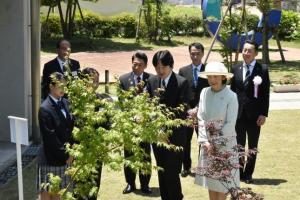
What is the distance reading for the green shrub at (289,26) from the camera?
2743 centimetres

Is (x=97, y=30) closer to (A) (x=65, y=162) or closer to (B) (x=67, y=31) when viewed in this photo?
(B) (x=67, y=31)

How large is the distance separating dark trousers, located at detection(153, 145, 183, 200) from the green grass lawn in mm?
566

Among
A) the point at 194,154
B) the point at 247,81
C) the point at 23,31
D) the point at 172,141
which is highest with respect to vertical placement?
the point at 23,31

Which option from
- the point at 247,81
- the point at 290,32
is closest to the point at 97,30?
the point at 290,32

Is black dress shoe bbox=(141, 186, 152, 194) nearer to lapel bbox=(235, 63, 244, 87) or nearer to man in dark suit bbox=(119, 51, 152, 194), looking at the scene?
man in dark suit bbox=(119, 51, 152, 194)

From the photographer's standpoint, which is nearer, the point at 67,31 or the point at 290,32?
the point at 67,31

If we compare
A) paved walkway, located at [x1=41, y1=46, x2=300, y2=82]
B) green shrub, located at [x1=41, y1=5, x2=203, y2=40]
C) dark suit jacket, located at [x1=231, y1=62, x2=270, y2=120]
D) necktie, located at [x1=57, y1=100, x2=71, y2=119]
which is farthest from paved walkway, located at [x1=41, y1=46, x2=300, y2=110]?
necktie, located at [x1=57, y1=100, x2=71, y2=119]

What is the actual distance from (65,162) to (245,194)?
1.87m

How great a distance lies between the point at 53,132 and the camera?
491 centimetres

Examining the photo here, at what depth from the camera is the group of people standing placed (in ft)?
A: 16.3

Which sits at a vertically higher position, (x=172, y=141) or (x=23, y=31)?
(x=23, y=31)

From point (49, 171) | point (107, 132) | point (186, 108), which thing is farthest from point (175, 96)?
point (107, 132)

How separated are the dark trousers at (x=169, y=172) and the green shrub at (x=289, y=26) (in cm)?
2256

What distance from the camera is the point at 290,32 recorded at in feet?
91.0
